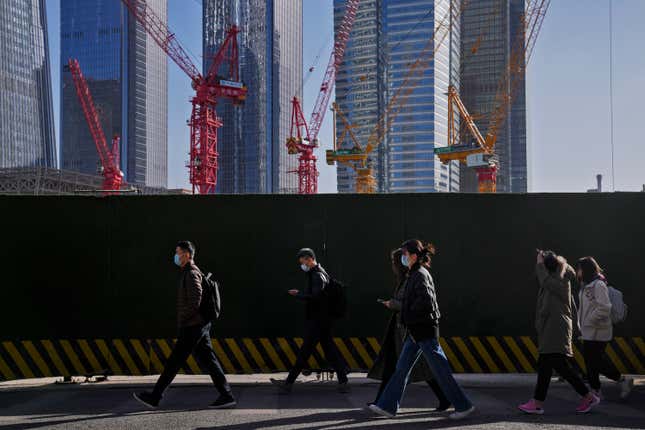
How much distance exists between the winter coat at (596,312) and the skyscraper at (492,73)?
14359cm

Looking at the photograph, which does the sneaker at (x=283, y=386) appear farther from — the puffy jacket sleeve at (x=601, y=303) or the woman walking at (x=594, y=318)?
the puffy jacket sleeve at (x=601, y=303)

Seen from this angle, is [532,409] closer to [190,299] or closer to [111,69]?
[190,299]

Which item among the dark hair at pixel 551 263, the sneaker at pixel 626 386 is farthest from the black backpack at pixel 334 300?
the sneaker at pixel 626 386

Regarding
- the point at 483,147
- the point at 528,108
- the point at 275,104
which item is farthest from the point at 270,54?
the point at 483,147

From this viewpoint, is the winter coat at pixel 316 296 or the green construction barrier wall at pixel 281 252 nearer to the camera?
the winter coat at pixel 316 296

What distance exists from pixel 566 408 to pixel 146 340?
18.1ft

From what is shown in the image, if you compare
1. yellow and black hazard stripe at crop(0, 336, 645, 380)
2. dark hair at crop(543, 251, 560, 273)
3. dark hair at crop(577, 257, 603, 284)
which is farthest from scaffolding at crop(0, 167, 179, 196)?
dark hair at crop(543, 251, 560, 273)

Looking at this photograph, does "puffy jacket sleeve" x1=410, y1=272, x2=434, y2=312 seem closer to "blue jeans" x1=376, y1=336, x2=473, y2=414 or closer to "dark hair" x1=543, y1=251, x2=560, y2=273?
"blue jeans" x1=376, y1=336, x2=473, y2=414

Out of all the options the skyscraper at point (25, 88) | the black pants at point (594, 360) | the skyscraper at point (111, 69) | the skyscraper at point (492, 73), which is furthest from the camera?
the skyscraper at point (111, 69)

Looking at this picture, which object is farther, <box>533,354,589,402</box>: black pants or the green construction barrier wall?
the green construction barrier wall

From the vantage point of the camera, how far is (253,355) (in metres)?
9.68

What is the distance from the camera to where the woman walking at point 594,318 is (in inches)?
312

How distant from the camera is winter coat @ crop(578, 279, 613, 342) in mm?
7910

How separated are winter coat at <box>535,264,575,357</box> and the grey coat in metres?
1.25
